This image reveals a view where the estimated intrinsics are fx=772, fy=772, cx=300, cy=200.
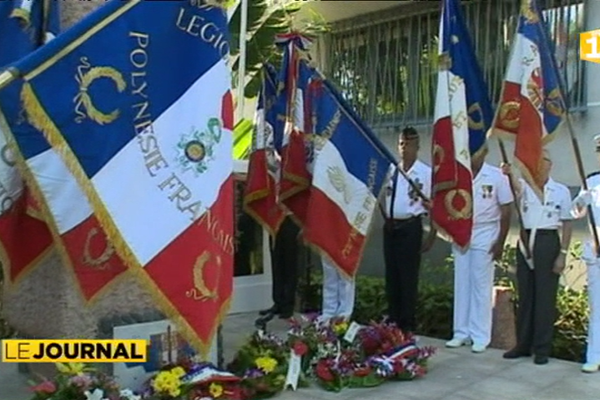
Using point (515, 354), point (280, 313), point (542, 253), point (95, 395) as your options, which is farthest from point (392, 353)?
point (280, 313)

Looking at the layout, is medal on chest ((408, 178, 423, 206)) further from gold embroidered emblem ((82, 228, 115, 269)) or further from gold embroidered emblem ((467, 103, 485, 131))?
gold embroidered emblem ((82, 228, 115, 269))

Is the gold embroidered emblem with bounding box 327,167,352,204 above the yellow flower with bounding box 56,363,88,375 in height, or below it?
above

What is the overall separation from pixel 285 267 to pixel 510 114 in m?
3.46

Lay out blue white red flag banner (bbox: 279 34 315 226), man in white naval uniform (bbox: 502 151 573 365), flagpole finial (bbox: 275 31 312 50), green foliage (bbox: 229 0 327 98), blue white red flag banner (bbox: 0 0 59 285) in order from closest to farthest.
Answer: blue white red flag banner (bbox: 0 0 59 285) < man in white naval uniform (bbox: 502 151 573 365) < blue white red flag banner (bbox: 279 34 315 226) < flagpole finial (bbox: 275 31 312 50) < green foliage (bbox: 229 0 327 98)

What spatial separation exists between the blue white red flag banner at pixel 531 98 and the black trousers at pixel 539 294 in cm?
45

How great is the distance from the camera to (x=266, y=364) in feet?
17.4

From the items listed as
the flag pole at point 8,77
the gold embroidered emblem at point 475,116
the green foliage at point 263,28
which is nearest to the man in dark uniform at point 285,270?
the green foliage at point 263,28

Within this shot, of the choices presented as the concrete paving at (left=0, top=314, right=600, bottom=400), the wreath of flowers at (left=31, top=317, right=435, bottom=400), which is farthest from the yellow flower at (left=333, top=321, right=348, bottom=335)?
the concrete paving at (left=0, top=314, right=600, bottom=400)

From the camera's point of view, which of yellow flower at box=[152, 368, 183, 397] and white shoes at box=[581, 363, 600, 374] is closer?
yellow flower at box=[152, 368, 183, 397]

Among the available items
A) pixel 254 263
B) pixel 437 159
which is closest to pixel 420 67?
pixel 254 263

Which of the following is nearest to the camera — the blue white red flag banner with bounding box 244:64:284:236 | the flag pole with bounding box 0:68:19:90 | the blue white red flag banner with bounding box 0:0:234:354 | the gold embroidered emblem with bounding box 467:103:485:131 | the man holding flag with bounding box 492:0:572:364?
the flag pole with bounding box 0:68:19:90

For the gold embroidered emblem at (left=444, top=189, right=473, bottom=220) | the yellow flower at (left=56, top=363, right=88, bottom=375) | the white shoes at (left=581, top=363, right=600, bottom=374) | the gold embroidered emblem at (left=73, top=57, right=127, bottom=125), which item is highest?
the gold embroidered emblem at (left=73, top=57, right=127, bottom=125)

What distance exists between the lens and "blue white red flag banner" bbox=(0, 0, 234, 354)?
3.88m

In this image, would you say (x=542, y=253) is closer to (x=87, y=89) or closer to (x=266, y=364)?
(x=266, y=364)
